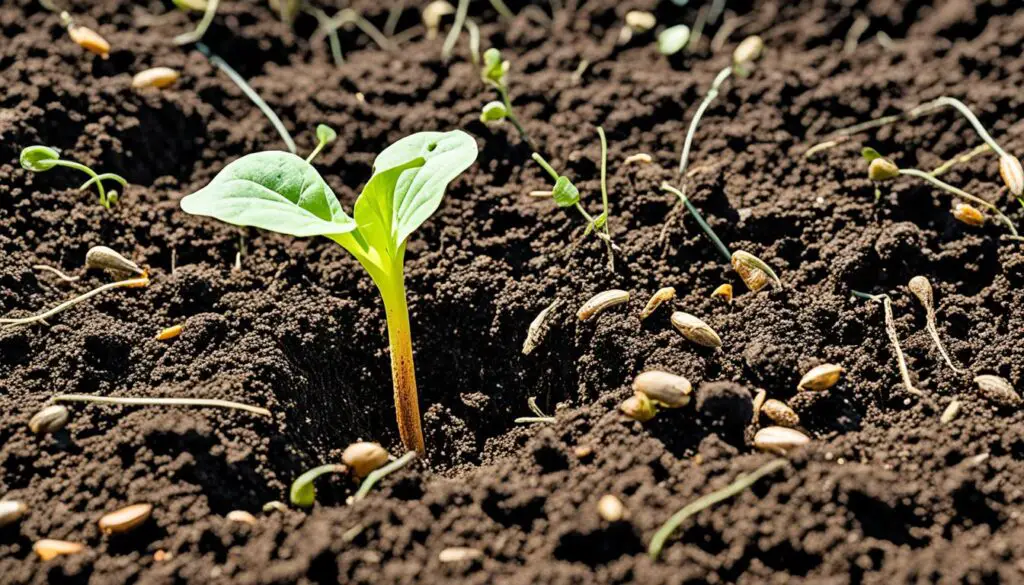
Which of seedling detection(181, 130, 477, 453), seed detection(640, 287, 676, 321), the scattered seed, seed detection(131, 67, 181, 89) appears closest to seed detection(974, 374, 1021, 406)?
seed detection(640, 287, 676, 321)

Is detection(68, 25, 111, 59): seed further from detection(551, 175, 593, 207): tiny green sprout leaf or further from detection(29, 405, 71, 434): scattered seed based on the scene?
detection(551, 175, 593, 207): tiny green sprout leaf

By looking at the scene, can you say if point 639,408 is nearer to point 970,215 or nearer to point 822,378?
point 822,378

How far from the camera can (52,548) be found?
4.32 ft

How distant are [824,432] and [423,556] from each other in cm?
63

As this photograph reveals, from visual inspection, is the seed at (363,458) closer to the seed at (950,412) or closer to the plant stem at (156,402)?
the plant stem at (156,402)

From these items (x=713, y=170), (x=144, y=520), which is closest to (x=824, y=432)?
(x=713, y=170)

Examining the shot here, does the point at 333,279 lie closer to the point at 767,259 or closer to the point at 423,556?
the point at 423,556

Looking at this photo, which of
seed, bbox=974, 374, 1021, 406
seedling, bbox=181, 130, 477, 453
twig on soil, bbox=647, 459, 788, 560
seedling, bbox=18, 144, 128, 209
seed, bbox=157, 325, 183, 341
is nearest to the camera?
twig on soil, bbox=647, 459, 788, 560

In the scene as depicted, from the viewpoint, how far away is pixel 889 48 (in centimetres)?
224

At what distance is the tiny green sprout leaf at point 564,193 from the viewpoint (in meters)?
1.68

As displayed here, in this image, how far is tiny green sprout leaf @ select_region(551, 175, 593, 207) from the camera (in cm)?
168

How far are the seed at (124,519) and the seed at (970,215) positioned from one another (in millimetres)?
1421

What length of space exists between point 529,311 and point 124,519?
0.72m

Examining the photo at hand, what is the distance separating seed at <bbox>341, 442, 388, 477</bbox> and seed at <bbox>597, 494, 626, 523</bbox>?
0.33 m
